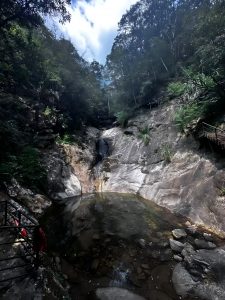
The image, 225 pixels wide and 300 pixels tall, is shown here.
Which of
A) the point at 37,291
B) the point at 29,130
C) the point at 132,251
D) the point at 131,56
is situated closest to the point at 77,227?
the point at 132,251

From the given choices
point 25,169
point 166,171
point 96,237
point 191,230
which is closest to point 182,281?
point 191,230

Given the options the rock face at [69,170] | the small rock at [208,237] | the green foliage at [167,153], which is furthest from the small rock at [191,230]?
the rock face at [69,170]

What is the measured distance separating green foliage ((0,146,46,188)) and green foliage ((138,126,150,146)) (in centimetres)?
789

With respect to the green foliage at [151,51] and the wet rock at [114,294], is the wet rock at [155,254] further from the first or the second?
the green foliage at [151,51]

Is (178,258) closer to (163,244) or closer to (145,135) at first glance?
(163,244)

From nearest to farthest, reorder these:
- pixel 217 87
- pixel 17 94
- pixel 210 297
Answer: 1. pixel 210 297
2. pixel 217 87
3. pixel 17 94

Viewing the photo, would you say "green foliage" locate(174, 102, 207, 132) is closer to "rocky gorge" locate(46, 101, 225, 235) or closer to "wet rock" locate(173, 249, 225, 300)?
"rocky gorge" locate(46, 101, 225, 235)

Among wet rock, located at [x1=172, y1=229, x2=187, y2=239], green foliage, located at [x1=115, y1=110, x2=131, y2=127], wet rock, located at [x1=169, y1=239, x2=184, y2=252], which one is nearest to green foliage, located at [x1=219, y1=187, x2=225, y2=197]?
wet rock, located at [x1=172, y1=229, x2=187, y2=239]

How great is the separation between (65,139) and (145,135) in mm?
6235

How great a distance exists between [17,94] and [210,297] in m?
18.2

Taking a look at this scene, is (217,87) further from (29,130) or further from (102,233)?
(29,130)

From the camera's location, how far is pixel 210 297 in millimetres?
5773

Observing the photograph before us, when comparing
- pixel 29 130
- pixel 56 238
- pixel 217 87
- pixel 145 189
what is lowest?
pixel 56 238

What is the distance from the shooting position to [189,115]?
14656 mm
